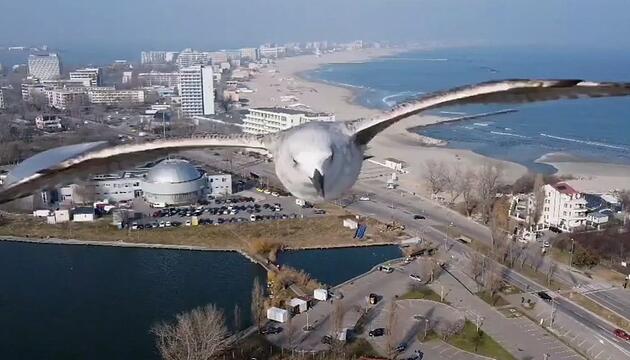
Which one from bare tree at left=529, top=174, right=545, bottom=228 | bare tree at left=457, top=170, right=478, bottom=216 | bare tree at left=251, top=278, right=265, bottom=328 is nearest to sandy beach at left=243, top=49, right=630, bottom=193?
bare tree at left=457, top=170, right=478, bottom=216

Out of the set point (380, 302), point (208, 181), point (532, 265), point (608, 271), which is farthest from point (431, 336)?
point (208, 181)

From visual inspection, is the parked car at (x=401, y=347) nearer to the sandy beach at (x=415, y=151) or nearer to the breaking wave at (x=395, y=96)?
the sandy beach at (x=415, y=151)

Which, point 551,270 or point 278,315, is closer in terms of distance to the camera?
point 278,315

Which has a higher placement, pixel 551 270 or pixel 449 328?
pixel 449 328

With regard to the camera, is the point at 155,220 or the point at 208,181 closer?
the point at 155,220

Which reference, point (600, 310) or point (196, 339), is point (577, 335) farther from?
point (196, 339)

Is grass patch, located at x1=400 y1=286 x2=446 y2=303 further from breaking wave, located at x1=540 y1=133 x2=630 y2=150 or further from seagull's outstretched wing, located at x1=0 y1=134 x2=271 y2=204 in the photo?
breaking wave, located at x1=540 y1=133 x2=630 y2=150

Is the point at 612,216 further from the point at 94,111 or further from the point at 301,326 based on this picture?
the point at 94,111

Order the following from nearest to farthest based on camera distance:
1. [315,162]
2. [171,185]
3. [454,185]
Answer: [315,162], [171,185], [454,185]

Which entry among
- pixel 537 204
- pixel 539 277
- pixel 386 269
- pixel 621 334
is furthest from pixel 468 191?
pixel 621 334
